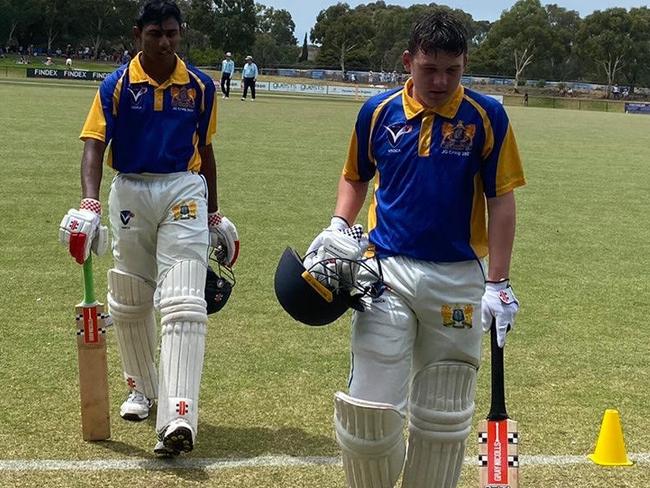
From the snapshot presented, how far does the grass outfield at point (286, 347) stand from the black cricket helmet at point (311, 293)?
991mm

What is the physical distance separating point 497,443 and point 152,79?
2365 millimetres

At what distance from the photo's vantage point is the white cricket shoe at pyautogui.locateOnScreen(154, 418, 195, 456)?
380 centimetres

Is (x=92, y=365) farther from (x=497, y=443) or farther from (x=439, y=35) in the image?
(x=439, y=35)

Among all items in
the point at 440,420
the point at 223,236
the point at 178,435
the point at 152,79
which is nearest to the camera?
the point at 440,420

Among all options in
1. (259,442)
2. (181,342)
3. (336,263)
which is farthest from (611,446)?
(181,342)

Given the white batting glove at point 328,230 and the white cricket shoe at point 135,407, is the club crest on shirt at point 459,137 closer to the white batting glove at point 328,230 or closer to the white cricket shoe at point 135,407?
the white batting glove at point 328,230

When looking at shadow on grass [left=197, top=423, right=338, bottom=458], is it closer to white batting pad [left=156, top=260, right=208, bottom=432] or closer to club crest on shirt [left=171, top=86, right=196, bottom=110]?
white batting pad [left=156, top=260, right=208, bottom=432]

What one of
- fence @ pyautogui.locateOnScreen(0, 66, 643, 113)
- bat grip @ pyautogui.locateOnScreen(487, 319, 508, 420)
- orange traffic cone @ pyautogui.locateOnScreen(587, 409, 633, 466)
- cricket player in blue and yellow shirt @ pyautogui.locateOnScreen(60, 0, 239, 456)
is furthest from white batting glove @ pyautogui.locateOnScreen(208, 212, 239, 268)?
fence @ pyautogui.locateOnScreen(0, 66, 643, 113)

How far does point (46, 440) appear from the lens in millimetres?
4230

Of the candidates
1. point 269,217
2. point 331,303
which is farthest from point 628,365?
point 269,217

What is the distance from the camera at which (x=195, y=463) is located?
13.3 ft

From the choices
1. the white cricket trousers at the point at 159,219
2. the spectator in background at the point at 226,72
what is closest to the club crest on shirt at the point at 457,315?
the white cricket trousers at the point at 159,219

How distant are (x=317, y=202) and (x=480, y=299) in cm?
830

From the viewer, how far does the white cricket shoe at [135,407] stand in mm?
4566
